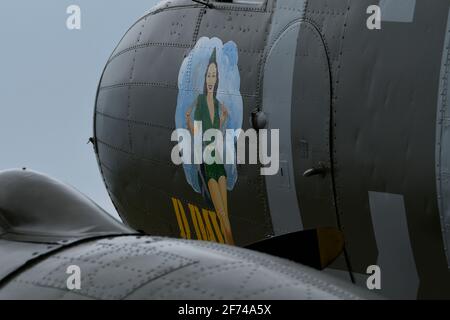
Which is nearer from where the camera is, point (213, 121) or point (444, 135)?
point (444, 135)

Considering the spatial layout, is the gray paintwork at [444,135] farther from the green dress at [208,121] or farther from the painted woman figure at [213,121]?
the green dress at [208,121]

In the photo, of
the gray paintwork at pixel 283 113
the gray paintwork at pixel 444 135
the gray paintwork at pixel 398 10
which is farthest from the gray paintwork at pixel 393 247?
the gray paintwork at pixel 398 10

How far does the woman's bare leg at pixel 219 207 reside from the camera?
1109cm

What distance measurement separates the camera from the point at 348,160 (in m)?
9.16

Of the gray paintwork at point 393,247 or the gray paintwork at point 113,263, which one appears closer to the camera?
the gray paintwork at point 113,263

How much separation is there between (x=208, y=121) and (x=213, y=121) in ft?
0.30

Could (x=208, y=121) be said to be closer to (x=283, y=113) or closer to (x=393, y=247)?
(x=283, y=113)

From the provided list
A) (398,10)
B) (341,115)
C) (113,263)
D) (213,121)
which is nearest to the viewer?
(113,263)

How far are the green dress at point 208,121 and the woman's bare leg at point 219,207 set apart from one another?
10 centimetres

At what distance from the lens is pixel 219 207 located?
11188mm

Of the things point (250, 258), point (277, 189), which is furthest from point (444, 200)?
point (250, 258)

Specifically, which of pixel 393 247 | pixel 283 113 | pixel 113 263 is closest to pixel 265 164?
pixel 283 113

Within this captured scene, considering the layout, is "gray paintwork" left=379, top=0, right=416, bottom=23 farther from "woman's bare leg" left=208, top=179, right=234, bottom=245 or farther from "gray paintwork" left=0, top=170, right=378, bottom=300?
"gray paintwork" left=0, top=170, right=378, bottom=300

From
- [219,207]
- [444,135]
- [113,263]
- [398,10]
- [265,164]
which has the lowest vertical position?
[219,207]
